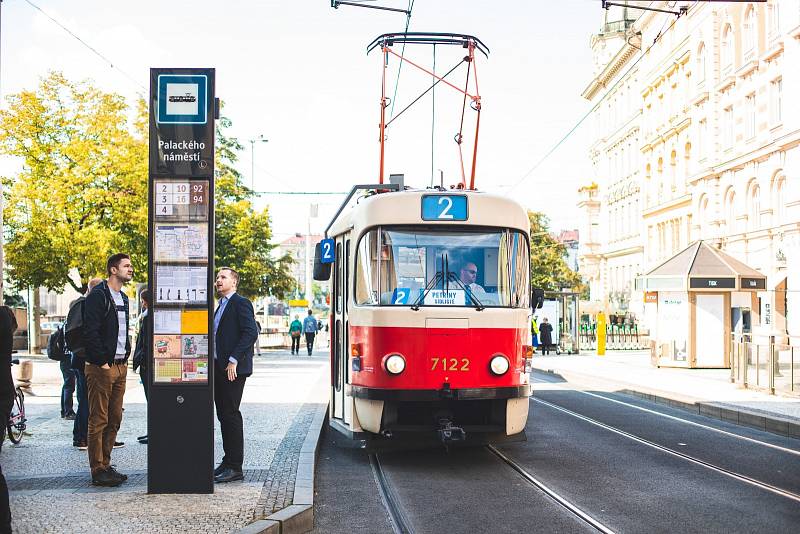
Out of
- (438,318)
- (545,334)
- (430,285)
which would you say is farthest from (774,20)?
(438,318)

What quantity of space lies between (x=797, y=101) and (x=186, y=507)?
30.8m

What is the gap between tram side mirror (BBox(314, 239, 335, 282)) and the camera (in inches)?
486

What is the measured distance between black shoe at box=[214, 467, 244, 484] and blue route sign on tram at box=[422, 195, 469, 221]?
339 centimetres

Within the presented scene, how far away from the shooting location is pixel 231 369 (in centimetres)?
896

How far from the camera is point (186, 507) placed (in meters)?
7.61

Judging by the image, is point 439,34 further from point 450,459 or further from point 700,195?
point 700,195

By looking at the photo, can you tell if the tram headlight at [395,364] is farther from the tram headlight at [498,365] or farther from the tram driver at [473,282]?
Result: the tram driver at [473,282]

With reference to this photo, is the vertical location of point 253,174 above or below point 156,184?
above

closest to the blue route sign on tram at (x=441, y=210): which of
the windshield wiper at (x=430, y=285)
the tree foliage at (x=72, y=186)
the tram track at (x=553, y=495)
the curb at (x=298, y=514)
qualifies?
the windshield wiper at (x=430, y=285)

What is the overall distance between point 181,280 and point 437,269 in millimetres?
3206

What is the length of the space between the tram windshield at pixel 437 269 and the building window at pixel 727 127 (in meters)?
33.2

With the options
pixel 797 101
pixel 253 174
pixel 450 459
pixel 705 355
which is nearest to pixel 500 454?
pixel 450 459

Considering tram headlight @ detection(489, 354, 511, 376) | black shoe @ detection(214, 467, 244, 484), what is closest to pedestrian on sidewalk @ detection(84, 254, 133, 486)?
black shoe @ detection(214, 467, 244, 484)

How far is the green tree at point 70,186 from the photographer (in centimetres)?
2938
